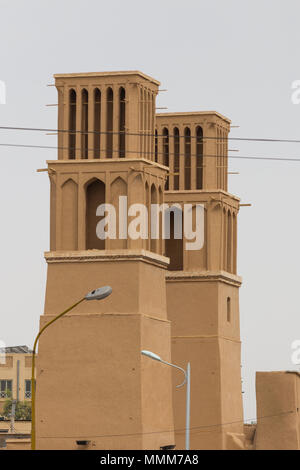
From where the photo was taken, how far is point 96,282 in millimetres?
65125

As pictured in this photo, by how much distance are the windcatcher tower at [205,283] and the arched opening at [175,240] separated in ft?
0.17

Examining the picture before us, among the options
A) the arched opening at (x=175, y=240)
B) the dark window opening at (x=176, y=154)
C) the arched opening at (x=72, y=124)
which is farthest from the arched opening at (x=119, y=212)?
the dark window opening at (x=176, y=154)

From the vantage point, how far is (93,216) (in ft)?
218

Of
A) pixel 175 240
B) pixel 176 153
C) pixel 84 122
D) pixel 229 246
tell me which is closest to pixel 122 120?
pixel 84 122

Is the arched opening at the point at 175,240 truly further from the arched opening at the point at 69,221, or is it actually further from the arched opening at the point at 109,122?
the arched opening at the point at 69,221

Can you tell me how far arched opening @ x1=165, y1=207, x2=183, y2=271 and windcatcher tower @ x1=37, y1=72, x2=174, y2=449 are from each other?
11.3m

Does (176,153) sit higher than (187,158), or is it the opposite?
(176,153)

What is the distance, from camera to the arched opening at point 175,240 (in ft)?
259

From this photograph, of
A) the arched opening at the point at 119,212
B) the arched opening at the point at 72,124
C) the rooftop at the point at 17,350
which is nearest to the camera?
the arched opening at the point at 119,212

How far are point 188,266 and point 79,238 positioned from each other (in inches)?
540

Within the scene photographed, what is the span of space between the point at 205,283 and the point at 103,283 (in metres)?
13.1

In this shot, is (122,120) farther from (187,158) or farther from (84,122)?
(187,158)

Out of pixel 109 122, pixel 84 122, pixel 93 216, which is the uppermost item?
pixel 84 122
